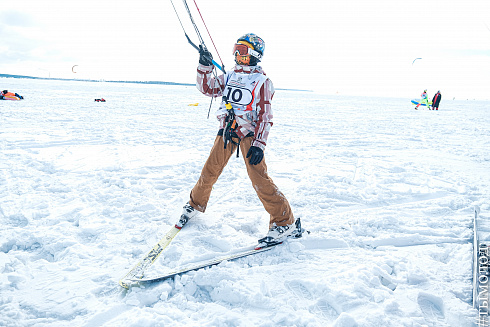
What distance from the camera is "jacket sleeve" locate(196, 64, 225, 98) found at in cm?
300

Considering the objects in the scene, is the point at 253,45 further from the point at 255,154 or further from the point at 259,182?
the point at 259,182

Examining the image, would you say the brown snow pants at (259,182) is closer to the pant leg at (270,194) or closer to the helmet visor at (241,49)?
the pant leg at (270,194)

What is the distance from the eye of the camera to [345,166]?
6.07m

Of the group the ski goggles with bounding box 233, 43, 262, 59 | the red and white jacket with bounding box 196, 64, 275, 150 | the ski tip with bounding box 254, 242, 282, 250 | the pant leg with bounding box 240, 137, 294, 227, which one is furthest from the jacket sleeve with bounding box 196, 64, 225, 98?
the ski tip with bounding box 254, 242, 282, 250

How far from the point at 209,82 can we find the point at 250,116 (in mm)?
541

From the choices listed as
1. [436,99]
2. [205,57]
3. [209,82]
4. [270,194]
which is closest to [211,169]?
[270,194]

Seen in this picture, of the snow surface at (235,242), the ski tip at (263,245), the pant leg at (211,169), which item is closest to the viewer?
the snow surface at (235,242)

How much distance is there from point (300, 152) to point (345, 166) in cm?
146

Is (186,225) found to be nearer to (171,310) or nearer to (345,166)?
(171,310)

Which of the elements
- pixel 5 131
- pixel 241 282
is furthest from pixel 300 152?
pixel 5 131

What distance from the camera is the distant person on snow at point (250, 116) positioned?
293 centimetres

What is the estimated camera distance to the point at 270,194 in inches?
118

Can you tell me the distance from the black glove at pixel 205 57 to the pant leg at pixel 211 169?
29.6 inches

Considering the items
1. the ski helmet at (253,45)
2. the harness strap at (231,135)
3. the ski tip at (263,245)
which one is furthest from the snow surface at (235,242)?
the ski helmet at (253,45)
